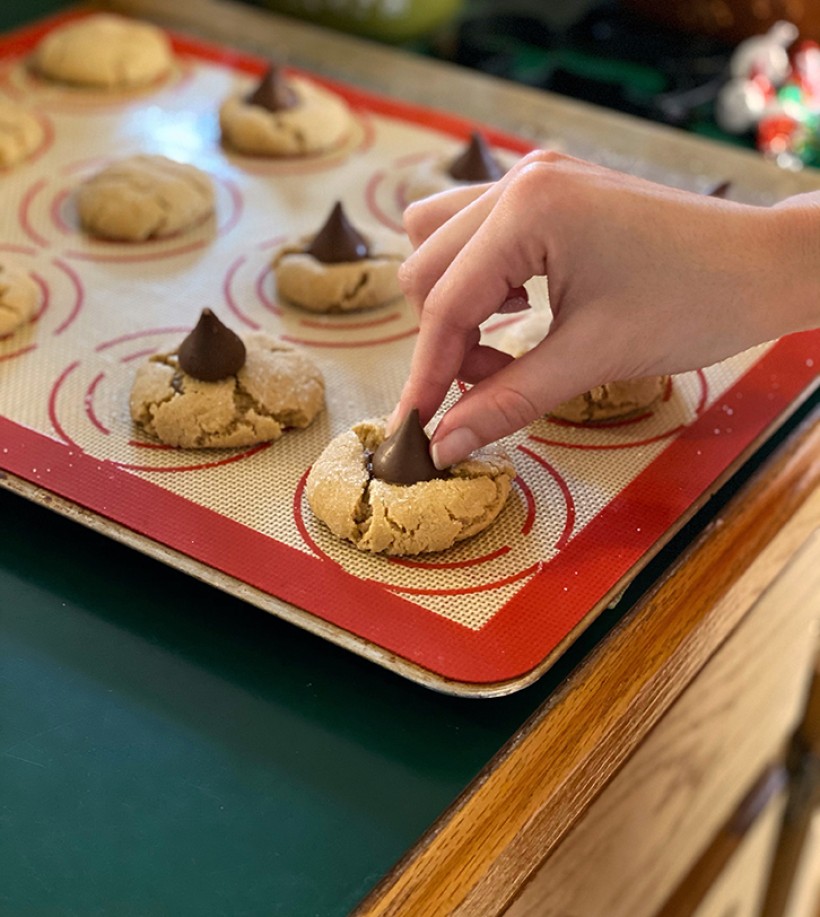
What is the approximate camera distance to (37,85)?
5.95 ft

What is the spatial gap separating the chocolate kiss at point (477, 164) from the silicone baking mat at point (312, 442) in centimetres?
11

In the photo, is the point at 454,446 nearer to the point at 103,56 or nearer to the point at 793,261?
the point at 793,261

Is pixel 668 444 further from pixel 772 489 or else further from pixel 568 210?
pixel 568 210

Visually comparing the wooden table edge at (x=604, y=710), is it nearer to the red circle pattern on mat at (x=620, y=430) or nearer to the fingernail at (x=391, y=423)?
the red circle pattern on mat at (x=620, y=430)

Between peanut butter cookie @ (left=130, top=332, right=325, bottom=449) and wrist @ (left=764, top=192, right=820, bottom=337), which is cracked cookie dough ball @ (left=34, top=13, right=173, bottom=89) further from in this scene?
wrist @ (left=764, top=192, right=820, bottom=337)

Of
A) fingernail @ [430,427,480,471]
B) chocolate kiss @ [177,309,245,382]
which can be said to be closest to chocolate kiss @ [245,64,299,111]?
chocolate kiss @ [177,309,245,382]

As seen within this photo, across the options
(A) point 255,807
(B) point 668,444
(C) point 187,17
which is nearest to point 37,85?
(C) point 187,17

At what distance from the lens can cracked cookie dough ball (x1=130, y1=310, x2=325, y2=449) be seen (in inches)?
42.5

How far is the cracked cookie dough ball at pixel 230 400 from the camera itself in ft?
3.54

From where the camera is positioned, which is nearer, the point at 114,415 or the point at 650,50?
the point at 114,415

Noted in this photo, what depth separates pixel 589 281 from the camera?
0.87 meters

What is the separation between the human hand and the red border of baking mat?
137 millimetres

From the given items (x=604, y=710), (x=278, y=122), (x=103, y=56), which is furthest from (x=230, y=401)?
(x=103, y=56)

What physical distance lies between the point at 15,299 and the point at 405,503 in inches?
22.3
